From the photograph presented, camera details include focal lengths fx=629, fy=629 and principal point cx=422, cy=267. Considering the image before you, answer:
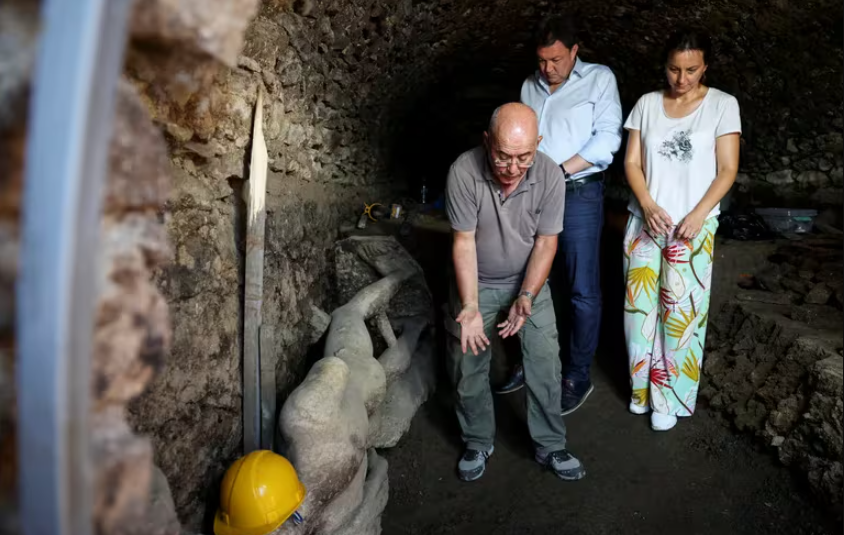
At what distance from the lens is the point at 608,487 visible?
2943 millimetres

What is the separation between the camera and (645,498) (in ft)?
9.39

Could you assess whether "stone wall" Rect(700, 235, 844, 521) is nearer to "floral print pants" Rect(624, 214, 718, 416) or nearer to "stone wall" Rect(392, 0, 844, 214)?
"floral print pants" Rect(624, 214, 718, 416)

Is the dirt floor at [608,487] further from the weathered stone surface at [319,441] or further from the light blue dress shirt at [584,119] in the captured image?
the light blue dress shirt at [584,119]

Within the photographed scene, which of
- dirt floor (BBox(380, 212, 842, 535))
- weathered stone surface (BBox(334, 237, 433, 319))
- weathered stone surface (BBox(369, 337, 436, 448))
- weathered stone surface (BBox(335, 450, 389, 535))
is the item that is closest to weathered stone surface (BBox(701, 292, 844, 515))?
dirt floor (BBox(380, 212, 842, 535))

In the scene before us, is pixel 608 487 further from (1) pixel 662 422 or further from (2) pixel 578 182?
(2) pixel 578 182

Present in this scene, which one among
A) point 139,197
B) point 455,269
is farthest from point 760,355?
point 139,197

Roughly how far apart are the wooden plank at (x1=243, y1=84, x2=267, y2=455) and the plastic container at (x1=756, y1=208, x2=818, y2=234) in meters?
3.59

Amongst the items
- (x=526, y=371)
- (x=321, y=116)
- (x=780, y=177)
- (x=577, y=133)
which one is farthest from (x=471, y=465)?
(x=780, y=177)

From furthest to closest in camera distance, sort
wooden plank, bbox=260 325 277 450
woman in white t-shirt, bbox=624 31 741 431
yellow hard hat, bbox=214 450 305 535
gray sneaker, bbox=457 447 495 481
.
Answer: gray sneaker, bbox=457 447 495 481, woman in white t-shirt, bbox=624 31 741 431, wooden plank, bbox=260 325 277 450, yellow hard hat, bbox=214 450 305 535

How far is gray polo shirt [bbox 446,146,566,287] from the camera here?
2.68m

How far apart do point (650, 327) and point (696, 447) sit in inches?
25.3

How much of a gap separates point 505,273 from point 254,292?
111 cm

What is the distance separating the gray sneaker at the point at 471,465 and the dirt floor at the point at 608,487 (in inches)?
1.4

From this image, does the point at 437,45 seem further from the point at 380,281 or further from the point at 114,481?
the point at 114,481
